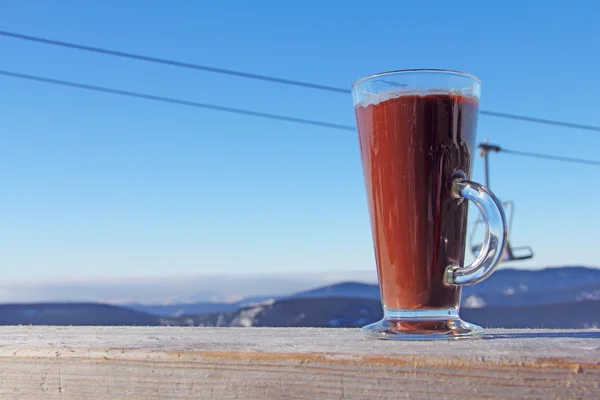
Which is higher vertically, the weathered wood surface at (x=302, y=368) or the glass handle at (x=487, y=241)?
the glass handle at (x=487, y=241)

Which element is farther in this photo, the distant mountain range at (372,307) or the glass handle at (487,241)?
the distant mountain range at (372,307)

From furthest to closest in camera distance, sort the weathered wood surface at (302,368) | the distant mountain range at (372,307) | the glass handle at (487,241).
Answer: the distant mountain range at (372,307), the glass handle at (487,241), the weathered wood surface at (302,368)

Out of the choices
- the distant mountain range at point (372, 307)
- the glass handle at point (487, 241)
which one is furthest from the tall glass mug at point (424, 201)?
the distant mountain range at point (372, 307)

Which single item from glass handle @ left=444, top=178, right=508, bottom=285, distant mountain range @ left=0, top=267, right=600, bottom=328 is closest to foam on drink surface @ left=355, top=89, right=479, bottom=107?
glass handle @ left=444, top=178, right=508, bottom=285

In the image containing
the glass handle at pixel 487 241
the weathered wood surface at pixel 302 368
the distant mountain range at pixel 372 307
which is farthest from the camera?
the distant mountain range at pixel 372 307

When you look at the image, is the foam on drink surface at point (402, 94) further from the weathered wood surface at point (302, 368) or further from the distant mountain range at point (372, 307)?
the distant mountain range at point (372, 307)

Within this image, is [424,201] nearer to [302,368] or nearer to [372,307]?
[302,368]

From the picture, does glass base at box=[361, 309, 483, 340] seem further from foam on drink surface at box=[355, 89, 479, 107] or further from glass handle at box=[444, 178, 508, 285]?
foam on drink surface at box=[355, 89, 479, 107]
